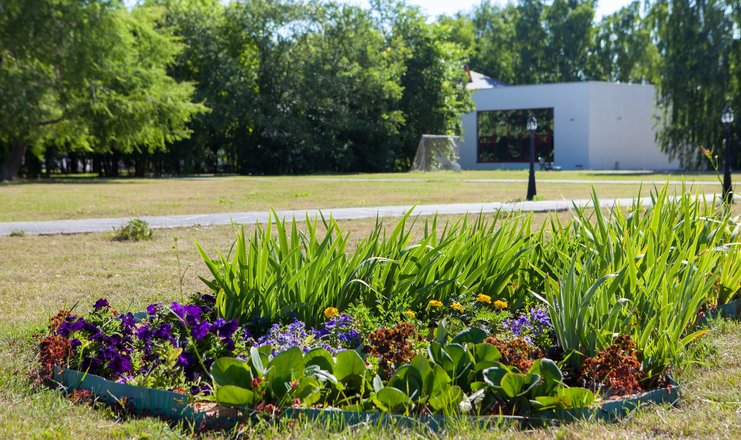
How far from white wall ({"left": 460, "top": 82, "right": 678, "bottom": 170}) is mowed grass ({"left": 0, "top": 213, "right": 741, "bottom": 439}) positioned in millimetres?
44160

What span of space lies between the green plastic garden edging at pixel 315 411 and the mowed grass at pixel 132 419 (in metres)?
0.06

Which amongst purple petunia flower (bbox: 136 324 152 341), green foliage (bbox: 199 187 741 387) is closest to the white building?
green foliage (bbox: 199 187 741 387)

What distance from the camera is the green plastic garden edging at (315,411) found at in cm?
302

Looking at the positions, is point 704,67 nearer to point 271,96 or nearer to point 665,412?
point 271,96

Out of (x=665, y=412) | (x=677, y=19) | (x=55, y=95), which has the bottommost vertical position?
(x=665, y=412)

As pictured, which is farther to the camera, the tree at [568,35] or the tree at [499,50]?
the tree at [499,50]

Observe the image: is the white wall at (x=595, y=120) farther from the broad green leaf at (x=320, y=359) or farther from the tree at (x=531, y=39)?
the broad green leaf at (x=320, y=359)

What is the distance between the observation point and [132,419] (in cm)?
321

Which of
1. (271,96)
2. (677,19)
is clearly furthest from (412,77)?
(677,19)

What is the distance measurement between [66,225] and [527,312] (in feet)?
→ 26.6

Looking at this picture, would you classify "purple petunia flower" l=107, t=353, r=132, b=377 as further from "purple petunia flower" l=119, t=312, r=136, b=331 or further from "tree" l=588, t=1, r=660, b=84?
"tree" l=588, t=1, r=660, b=84

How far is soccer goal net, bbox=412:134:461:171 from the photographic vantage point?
136 ft

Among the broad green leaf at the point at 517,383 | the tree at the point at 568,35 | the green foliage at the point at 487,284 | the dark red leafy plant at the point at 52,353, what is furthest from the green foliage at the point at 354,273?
the tree at the point at 568,35

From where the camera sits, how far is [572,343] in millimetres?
3709
